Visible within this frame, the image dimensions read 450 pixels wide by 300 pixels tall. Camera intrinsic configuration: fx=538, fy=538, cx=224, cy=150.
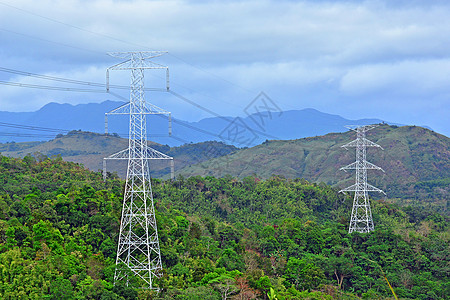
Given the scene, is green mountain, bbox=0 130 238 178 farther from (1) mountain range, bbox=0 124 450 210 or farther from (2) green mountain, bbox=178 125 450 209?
(2) green mountain, bbox=178 125 450 209

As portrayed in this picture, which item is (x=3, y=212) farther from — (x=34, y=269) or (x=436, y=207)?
(x=436, y=207)

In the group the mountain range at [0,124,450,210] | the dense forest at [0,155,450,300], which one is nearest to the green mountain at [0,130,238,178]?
the mountain range at [0,124,450,210]

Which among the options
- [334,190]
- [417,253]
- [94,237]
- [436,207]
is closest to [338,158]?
[436,207]

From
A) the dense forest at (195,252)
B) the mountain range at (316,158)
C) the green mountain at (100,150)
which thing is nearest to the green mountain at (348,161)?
A: the mountain range at (316,158)

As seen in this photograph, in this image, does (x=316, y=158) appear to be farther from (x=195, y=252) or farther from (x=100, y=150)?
(x=195, y=252)

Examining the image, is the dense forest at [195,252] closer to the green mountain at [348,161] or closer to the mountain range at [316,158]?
the mountain range at [316,158]

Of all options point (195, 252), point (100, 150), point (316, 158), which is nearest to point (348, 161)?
point (316, 158)
